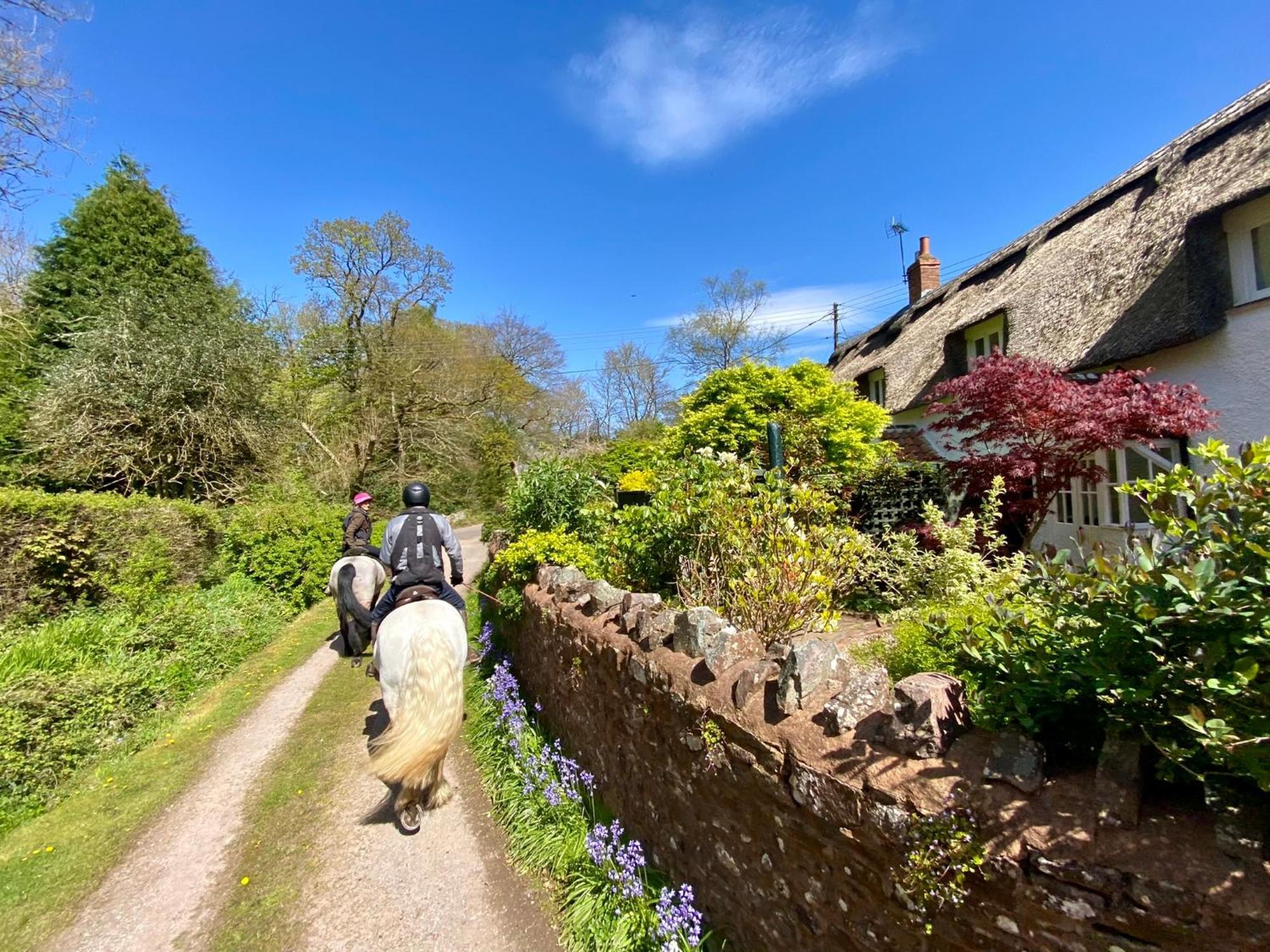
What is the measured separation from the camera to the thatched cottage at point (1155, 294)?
802 cm

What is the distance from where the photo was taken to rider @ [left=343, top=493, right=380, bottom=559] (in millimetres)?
7461

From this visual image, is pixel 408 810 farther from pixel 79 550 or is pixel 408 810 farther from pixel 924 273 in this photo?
pixel 924 273

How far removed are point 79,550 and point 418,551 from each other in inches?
243

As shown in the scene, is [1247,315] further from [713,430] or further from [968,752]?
[968,752]

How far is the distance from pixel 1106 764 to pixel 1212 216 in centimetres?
1129

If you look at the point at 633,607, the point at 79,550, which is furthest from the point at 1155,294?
the point at 79,550

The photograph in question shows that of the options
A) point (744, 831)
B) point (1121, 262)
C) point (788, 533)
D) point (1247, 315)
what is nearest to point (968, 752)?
point (744, 831)

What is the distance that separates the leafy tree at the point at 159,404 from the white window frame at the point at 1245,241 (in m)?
19.7

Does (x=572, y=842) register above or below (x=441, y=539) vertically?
below

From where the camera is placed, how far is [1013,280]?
12820 mm

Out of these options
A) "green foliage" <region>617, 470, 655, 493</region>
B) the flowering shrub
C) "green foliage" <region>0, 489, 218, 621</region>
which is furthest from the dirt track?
"green foliage" <region>617, 470, 655, 493</region>

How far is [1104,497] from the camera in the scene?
9.68 meters

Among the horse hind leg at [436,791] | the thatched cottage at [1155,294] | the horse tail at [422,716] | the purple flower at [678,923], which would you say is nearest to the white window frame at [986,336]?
the thatched cottage at [1155,294]

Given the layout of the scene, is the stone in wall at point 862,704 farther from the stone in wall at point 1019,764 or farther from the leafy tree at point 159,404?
the leafy tree at point 159,404
